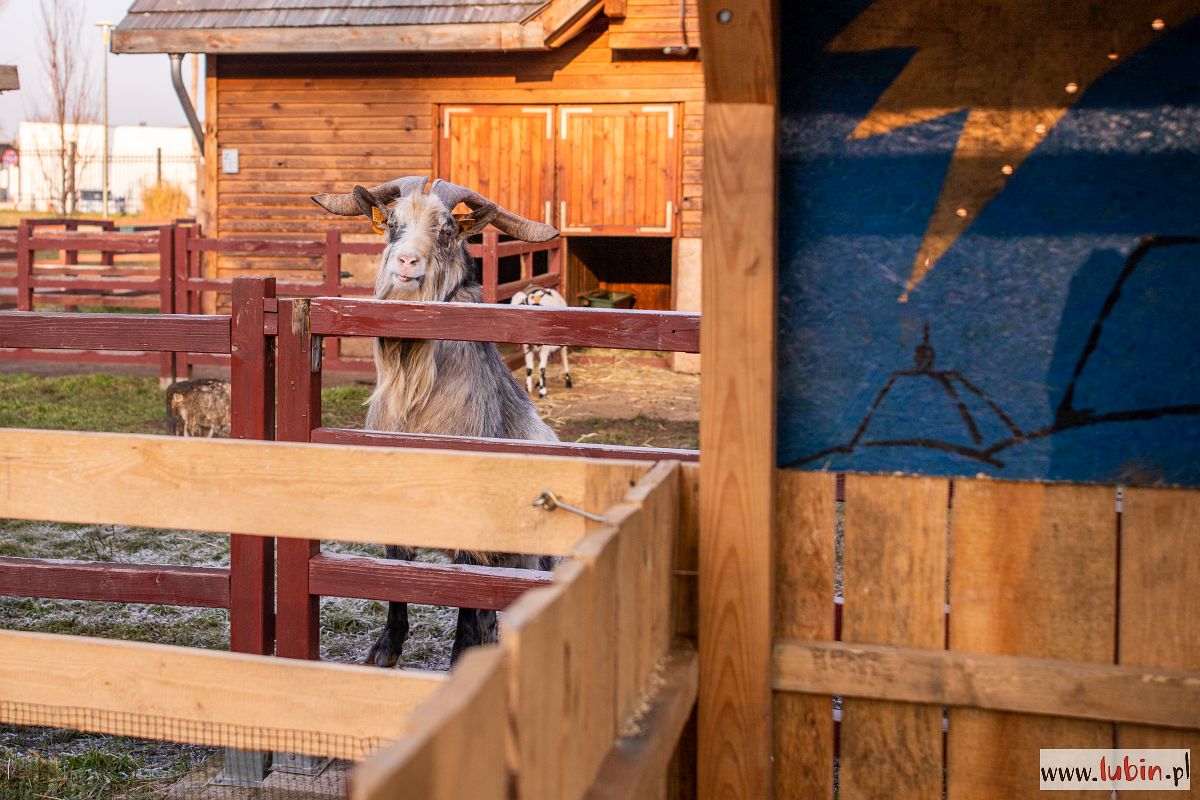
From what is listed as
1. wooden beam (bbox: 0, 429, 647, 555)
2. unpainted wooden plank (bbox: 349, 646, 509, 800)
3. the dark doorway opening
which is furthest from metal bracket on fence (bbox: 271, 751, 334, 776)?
the dark doorway opening

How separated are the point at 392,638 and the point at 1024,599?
10.1 feet

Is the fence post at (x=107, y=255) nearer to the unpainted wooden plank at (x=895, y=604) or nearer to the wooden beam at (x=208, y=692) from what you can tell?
the wooden beam at (x=208, y=692)

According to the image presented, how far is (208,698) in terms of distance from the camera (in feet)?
7.84

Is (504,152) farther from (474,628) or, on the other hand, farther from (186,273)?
(474,628)

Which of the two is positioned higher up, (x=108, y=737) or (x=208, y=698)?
(x=208, y=698)

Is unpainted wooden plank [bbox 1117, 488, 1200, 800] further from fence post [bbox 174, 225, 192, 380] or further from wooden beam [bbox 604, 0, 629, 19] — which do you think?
wooden beam [bbox 604, 0, 629, 19]

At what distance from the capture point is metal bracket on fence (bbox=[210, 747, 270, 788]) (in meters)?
Result: 4.04

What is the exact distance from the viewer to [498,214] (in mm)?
6352

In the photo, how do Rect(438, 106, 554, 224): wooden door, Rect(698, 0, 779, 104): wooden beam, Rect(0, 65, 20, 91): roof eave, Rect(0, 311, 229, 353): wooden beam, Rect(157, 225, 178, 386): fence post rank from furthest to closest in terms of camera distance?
Rect(438, 106, 554, 224): wooden door < Rect(157, 225, 178, 386): fence post < Rect(0, 65, 20, 91): roof eave < Rect(0, 311, 229, 353): wooden beam < Rect(698, 0, 779, 104): wooden beam

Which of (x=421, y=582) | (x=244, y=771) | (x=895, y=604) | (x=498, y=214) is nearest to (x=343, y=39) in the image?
(x=498, y=214)

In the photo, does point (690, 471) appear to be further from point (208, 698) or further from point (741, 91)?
point (208, 698)

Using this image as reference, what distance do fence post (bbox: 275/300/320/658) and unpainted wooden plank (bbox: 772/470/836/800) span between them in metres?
2.02

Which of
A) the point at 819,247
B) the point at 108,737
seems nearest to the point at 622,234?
the point at 108,737

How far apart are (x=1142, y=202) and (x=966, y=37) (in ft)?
1.45
